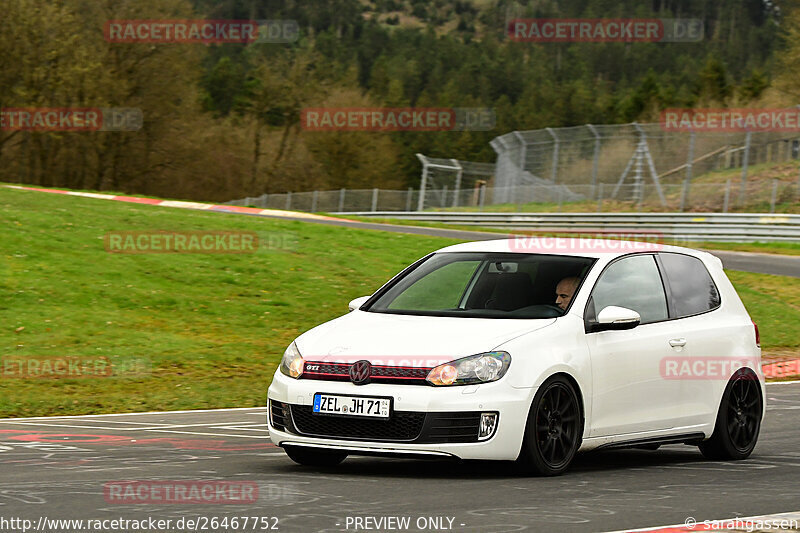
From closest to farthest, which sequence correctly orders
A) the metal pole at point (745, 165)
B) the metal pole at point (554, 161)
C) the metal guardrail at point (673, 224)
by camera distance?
the metal guardrail at point (673, 224), the metal pole at point (745, 165), the metal pole at point (554, 161)

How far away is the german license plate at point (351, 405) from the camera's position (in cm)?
740

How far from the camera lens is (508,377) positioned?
743 centimetres

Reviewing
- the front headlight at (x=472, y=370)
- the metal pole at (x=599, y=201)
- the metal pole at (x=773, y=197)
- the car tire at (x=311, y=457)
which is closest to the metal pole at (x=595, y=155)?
the metal pole at (x=599, y=201)

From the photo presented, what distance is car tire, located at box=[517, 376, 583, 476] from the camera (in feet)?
24.7

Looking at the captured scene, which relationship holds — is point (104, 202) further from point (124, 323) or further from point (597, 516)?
point (597, 516)

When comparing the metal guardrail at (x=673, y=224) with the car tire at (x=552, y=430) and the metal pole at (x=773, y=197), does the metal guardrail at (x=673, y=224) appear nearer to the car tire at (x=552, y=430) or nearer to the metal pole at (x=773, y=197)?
the metal pole at (x=773, y=197)

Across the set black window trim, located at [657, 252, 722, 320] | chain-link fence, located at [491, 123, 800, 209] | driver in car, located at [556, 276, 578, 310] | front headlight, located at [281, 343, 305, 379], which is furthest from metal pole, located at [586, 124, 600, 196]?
front headlight, located at [281, 343, 305, 379]

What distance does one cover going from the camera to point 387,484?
732cm

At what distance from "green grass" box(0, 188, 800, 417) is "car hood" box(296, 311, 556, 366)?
5.72m

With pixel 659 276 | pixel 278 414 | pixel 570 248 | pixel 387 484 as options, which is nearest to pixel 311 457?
pixel 278 414

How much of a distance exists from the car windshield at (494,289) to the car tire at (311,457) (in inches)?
44.0

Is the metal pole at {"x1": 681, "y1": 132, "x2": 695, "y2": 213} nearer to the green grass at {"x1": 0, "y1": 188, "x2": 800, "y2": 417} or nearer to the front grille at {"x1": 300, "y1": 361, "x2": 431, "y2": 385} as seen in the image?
the green grass at {"x1": 0, "y1": 188, "x2": 800, "y2": 417}

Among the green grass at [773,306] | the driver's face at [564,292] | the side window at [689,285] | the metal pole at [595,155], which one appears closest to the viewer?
the driver's face at [564,292]

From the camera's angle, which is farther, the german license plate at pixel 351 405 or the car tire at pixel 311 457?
the car tire at pixel 311 457
